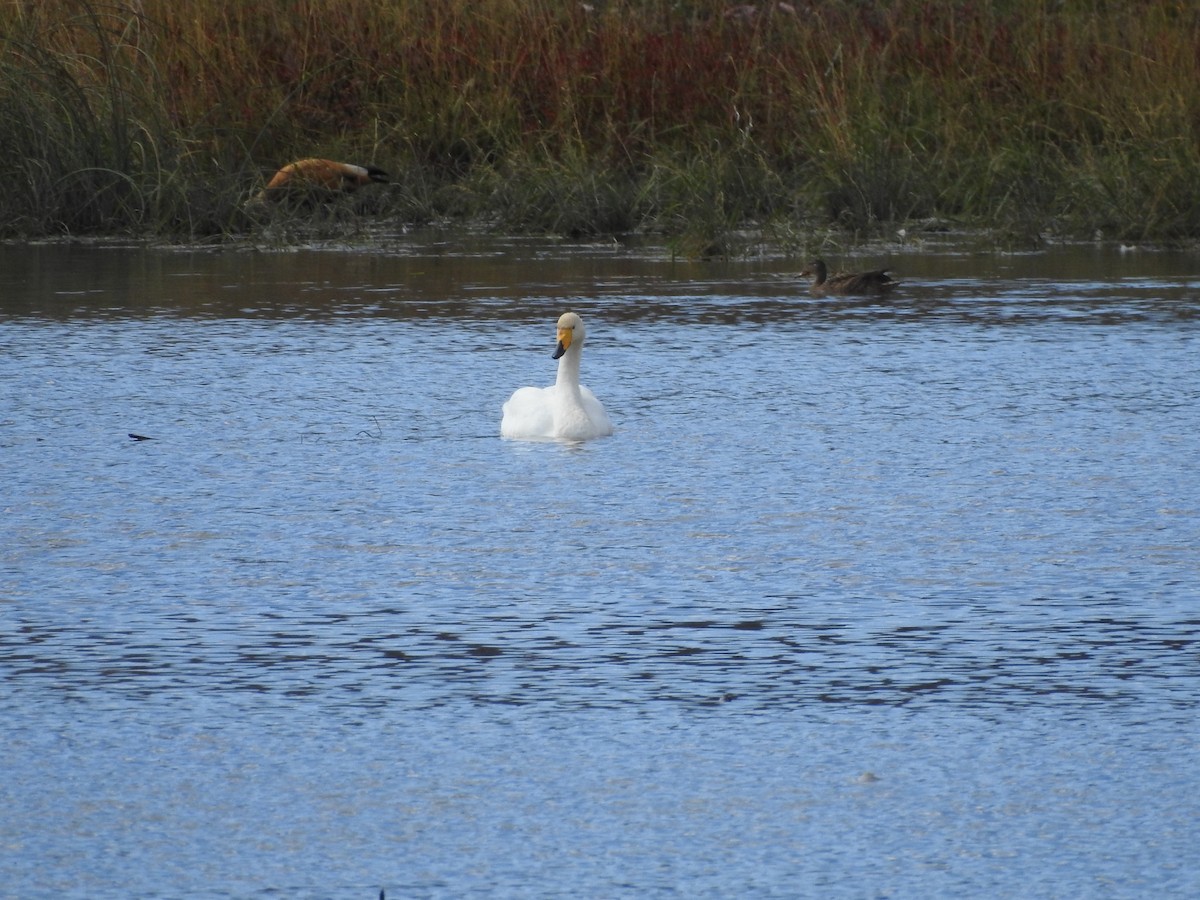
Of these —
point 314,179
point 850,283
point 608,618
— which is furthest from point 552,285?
point 608,618

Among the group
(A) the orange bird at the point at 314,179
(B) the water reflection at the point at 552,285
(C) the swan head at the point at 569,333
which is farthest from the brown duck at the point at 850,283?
(A) the orange bird at the point at 314,179

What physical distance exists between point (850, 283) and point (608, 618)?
6.55m

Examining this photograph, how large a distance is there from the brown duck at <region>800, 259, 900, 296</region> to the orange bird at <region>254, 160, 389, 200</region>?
484 centimetres

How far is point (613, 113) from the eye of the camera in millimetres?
16500

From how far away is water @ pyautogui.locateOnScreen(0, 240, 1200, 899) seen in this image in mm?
3697

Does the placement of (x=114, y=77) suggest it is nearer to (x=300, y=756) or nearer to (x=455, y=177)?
(x=455, y=177)

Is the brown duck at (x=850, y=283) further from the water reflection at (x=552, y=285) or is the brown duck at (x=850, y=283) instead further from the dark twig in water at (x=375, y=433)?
the dark twig in water at (x=375, y=433)

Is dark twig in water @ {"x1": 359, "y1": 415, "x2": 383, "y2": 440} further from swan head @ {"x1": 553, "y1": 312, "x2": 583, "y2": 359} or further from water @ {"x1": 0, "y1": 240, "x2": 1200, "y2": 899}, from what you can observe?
swan head @ {"x1": 553, "y1": 312, "x2": 583, "y2": 359}

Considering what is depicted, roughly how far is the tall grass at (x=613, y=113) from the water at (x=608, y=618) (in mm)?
4794


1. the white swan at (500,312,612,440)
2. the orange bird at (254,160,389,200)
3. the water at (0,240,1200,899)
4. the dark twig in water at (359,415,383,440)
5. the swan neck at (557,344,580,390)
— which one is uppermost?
the orange bird at (254,160,389,200)

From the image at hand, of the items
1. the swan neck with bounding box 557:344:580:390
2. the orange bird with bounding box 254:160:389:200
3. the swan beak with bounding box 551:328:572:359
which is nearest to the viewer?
the swan neck with bounding box 557:344:580:390

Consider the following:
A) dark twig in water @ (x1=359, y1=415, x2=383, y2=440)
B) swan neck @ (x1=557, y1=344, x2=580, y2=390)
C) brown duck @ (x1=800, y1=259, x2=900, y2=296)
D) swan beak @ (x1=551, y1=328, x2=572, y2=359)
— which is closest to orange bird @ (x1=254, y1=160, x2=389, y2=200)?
brown duck @ (x1=800, y1=259, x2=900, y2=296)

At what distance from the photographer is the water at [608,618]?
370cm

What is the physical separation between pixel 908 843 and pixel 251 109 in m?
13.4
